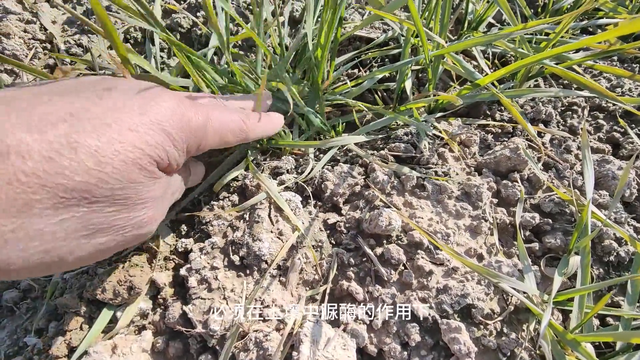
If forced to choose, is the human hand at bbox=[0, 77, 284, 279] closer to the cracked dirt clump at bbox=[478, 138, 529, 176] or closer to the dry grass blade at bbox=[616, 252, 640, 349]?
the cracked dirt clump at bbox=[478, 138, 529, 176]

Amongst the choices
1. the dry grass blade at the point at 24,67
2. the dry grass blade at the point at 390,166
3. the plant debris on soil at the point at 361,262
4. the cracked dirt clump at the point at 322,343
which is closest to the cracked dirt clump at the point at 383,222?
the plant debris on soil at the point at 361,262

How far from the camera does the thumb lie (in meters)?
0.96

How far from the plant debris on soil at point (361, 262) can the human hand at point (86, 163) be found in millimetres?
131

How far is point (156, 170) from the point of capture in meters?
0.91

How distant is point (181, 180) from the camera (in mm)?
1001

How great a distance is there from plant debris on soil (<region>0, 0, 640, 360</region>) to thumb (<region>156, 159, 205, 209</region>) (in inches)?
2.2

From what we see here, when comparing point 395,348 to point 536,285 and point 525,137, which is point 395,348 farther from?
point 525,137

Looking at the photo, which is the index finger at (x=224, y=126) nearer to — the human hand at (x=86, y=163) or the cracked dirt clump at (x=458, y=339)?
the human hand at (x=86, y=163)

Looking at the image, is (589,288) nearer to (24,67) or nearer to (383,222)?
(383,222)

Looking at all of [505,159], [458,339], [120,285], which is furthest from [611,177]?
[120,285]

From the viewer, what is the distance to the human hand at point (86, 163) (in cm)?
83

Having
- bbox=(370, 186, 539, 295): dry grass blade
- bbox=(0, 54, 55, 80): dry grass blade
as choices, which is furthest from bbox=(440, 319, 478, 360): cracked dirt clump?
bbox=(0, 54, 55, 80): dry grass blade

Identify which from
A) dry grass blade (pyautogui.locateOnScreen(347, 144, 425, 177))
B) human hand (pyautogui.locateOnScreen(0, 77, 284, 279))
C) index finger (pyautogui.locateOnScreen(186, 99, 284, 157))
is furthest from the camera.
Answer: dry grass blade (pyautogui.locateOnScreen(347, 144, 425, 177))

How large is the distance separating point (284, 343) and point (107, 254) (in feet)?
1.32
